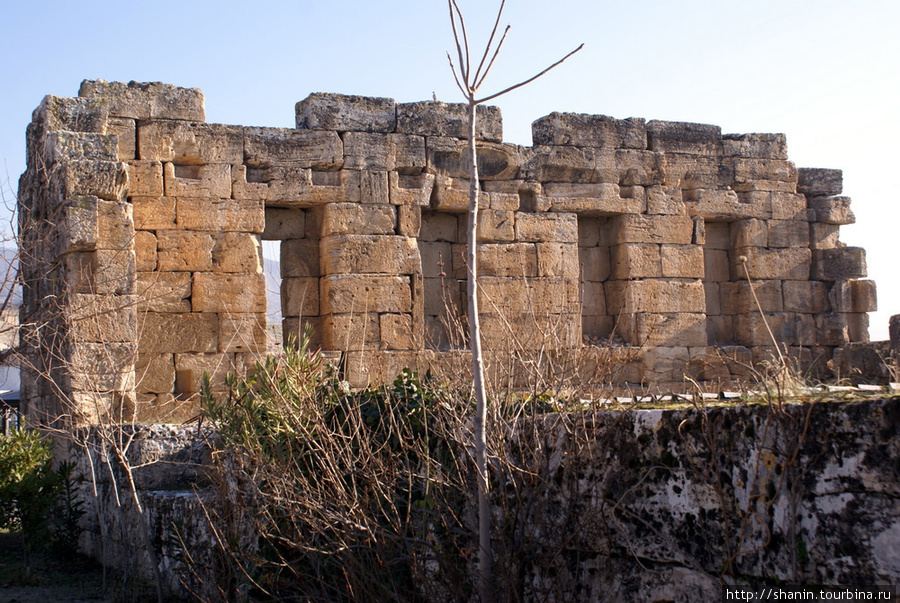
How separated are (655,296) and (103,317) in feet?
22.7

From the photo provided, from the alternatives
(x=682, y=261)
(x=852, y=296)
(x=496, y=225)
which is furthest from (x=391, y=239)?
(x=852, y=296)

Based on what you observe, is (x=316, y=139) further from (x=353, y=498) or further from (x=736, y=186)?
(x=353, y=498)

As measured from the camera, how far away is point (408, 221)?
1124cm

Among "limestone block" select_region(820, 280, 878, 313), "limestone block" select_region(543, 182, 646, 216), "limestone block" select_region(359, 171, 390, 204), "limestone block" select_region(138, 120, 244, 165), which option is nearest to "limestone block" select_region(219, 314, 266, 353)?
"limestone block" select_region(138, 120, 244, 165)

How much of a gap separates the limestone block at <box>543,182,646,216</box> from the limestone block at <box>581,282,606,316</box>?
99 centimetres

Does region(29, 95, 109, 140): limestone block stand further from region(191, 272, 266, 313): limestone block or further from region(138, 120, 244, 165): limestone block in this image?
region(191, 272, 266, 313): limestone block

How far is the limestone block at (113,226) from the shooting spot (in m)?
9.81

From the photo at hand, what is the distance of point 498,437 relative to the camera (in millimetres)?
3992

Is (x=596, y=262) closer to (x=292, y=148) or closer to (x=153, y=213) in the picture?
(x=292, y=148)

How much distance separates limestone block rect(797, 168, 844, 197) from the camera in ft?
44.6

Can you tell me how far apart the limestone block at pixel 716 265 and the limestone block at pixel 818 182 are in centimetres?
159

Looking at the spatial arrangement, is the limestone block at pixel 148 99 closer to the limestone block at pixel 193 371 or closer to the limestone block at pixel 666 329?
the limestone block at pixel 193 371

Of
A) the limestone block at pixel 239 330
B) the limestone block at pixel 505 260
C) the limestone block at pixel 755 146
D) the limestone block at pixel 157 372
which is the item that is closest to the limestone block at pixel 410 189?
the limestone block at pixel 505 260

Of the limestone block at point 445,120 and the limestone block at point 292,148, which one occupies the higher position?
A: the limestone block at point 445,120
